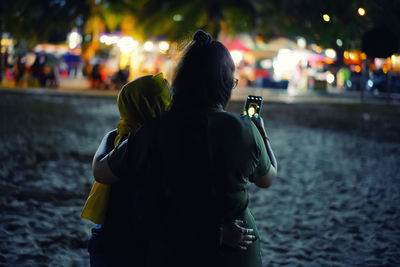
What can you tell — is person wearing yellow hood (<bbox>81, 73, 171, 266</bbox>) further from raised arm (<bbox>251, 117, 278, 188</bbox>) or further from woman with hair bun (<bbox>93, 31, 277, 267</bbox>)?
raised arm (<bbox>251, 117, 278, 188</bbox>)

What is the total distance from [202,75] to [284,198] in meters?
4.35

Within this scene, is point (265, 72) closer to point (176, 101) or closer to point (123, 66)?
point (123, 66)

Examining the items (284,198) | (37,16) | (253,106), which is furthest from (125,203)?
(37,16)

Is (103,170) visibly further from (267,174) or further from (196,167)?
(267,174)

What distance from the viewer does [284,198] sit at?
6090mm

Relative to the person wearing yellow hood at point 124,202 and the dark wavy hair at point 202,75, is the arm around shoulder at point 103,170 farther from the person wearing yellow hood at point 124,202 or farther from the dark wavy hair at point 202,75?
the dark wavy hair at point 202,75

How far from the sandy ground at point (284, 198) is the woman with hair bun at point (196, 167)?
204 centimetres

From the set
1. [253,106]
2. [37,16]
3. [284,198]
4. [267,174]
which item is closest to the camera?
[267,174]

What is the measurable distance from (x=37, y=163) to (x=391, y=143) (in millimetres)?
7552

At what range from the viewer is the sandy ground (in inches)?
164

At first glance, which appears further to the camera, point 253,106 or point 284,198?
point 284,198

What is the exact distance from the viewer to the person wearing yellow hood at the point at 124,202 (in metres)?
2.12

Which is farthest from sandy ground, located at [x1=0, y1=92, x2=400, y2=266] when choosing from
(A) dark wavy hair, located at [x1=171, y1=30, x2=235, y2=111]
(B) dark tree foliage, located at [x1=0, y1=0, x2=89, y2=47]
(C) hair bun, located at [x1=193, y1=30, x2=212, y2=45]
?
(B) dark tree foliage, located at [x1=0, y1=0, x2=89, y2=47]

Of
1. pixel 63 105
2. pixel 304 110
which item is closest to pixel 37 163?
pixel 63 105
